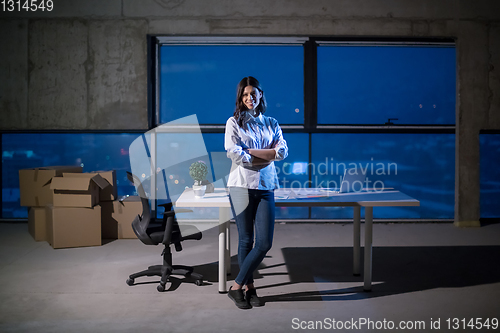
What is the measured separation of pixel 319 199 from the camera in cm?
311

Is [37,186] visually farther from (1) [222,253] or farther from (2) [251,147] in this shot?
(2) [251,147]

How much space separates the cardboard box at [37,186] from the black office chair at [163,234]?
5.86 feet

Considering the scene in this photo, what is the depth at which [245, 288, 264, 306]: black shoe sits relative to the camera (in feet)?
9.44

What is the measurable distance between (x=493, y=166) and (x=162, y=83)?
4.31 metres

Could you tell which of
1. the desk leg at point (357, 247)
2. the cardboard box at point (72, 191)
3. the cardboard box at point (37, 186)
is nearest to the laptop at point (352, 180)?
the desk leg at point (357, 247)

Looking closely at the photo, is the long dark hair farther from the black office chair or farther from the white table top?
the black office chair

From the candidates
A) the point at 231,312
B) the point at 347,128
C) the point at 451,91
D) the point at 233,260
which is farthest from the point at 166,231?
the point at 451,91

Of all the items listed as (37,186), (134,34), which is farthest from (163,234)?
(134,34)

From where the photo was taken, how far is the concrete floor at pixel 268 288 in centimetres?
264

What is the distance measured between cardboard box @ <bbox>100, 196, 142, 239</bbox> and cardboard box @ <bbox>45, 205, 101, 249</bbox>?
321mm

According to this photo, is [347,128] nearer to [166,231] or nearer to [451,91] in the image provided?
[451,91]

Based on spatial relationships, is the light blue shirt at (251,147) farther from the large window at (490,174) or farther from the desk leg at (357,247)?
the large window at (490,174)

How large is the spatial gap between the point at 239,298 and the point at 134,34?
382cm

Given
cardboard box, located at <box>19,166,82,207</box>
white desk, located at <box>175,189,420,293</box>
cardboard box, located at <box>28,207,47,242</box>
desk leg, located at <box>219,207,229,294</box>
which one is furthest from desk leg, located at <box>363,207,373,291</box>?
cardboard box, located at <box>28,207,47,242</box>
